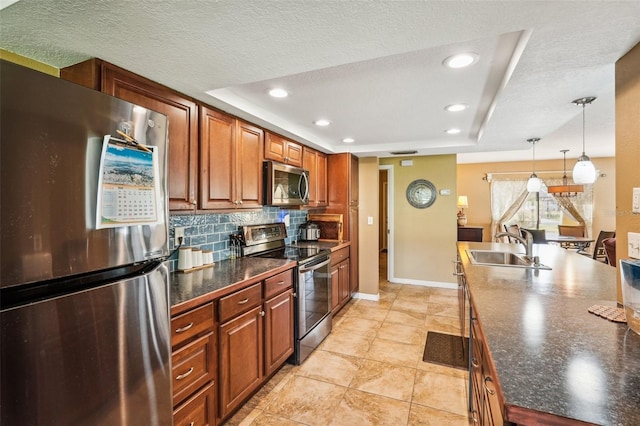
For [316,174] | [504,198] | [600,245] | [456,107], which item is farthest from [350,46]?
[504,198]

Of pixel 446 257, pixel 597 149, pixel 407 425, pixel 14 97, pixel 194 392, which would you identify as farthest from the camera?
pixel 597 149

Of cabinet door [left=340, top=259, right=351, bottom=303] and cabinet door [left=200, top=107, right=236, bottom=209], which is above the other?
cabinet door [left=200, top=107, right=236, bottom=209]

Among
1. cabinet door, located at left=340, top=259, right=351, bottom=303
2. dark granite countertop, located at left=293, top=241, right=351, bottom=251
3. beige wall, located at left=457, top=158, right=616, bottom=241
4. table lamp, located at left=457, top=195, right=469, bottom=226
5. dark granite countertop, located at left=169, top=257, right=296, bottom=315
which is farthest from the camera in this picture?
table lamp, located at left=457, top=195, right=469, bottom=226

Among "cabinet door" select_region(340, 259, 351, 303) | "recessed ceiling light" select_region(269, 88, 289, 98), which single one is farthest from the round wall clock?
"recessed ceiling light" select_region(269, 88, 289, 98)

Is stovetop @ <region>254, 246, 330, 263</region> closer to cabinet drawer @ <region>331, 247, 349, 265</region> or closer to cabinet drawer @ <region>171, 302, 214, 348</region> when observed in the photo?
cabinet drawer @ <region>331, 247, 349, 265</region>

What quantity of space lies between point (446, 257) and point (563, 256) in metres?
2.19

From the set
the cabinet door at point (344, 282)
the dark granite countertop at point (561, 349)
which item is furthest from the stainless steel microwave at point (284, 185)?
the dark granite countertop at point (561, 349)

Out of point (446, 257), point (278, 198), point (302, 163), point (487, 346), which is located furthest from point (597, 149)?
point (487, 346)

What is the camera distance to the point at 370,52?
1.43m

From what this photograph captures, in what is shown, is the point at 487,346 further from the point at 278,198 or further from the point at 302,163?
the point at 302,163

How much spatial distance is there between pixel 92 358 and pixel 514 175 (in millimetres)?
8302

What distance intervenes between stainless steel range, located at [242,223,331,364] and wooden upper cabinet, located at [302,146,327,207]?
66 cm

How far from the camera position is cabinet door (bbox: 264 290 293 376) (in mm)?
2264

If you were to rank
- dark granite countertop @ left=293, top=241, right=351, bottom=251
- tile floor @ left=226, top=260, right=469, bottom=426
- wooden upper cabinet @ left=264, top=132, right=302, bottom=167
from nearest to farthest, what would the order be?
tile floor @ left=226, top=260, right=469, bottom=426 < wooden upper cabinet @ left=264, top=132, right=302, bottom=167 < dark granite countertop @ left=293, top=241, right=351, bottom=251
